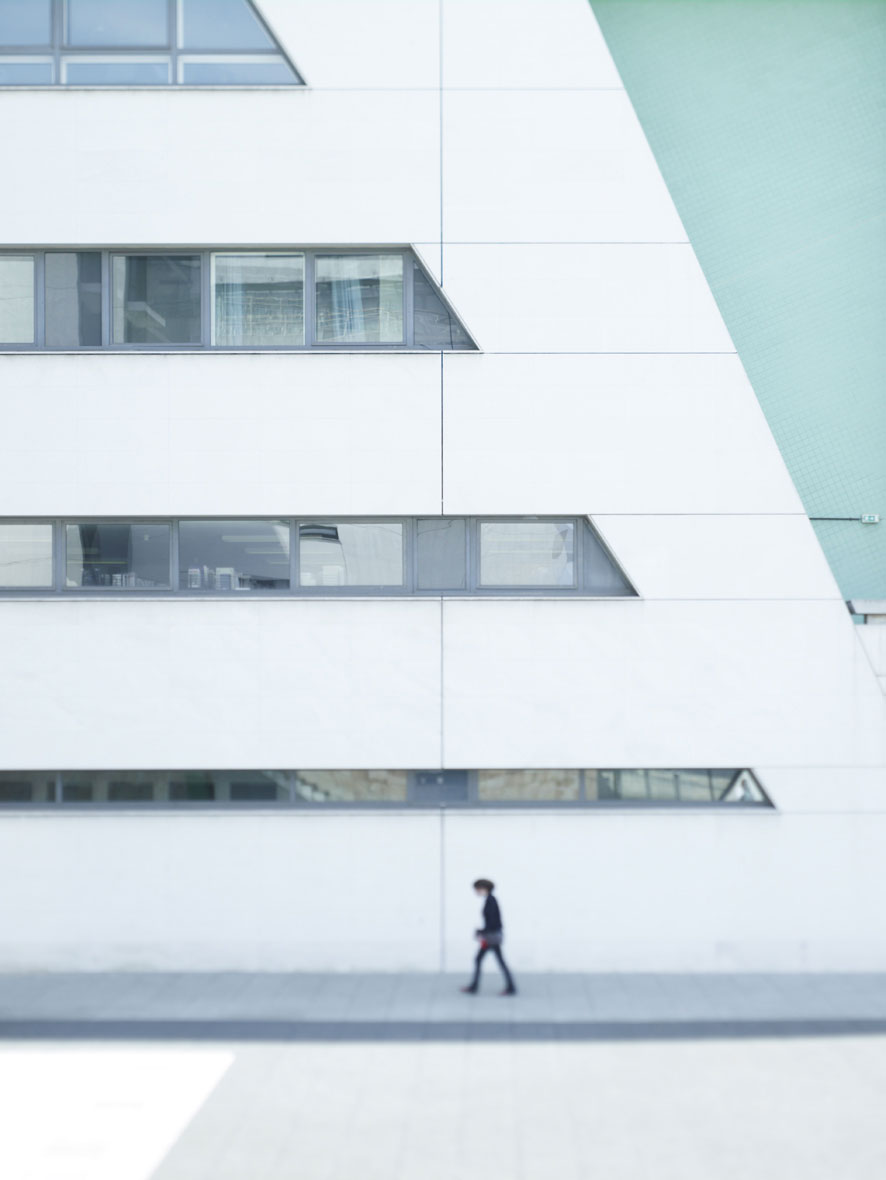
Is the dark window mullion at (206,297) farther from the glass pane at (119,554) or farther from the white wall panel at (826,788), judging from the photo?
the white wall panel at (826,788)

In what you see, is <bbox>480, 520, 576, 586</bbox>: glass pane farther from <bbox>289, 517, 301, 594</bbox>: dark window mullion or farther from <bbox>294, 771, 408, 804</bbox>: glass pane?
<bbox>294, 771, 408, 804</bbox>: glass pane

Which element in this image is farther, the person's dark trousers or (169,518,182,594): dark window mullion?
(169,518,182,594): dark window mullion

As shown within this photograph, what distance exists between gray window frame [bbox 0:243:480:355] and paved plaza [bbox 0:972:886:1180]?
22.7ft

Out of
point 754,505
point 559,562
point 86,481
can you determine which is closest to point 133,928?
point 86,481

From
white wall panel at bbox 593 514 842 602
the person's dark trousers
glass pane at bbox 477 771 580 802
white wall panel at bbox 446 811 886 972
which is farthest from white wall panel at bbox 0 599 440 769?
white wall panel at bbox 593 514 842 602

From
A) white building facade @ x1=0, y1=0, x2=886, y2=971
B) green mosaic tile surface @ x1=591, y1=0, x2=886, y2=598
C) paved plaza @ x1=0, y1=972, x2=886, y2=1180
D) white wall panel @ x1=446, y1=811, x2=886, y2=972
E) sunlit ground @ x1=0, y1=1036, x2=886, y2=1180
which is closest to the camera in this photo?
sunlit ground @ x1=0, y1=1036, x2=886, y2=1180

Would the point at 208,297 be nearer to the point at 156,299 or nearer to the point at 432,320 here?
the point at 156,299

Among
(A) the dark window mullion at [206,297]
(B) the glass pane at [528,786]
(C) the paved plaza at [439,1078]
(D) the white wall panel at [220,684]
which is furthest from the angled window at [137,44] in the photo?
(C) the paved plaza at [439,1078]

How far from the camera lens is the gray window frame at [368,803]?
42.1ft

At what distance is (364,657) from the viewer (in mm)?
12852

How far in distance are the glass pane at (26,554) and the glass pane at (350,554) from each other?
286 cm

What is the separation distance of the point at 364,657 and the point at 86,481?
3649mm

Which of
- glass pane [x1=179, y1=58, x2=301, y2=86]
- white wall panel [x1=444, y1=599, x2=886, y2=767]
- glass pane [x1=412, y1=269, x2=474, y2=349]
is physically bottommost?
white wall panel [x1=444, y1=599, x2=886, y2=767]

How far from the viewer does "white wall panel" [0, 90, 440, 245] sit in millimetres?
12852
